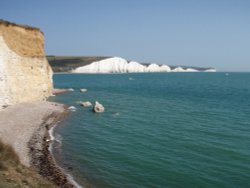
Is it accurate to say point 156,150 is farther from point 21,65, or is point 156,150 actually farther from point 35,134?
point 21,65

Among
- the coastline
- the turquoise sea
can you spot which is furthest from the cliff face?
the turquoise sea

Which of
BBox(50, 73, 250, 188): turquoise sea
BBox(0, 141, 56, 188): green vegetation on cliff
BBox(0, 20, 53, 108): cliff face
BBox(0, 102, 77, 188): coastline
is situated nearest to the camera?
BBox(0, 141, 56, 188): green vegetation on cliff

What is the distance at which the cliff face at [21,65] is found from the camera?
116 feet

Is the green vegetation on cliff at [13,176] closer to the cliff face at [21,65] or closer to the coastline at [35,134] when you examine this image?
the coastline at [35,134]

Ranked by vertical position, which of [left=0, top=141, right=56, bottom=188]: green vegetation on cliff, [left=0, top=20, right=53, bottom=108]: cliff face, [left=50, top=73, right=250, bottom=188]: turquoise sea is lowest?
[left=50, top=73, right=250, bottom=188]: turquoise sea

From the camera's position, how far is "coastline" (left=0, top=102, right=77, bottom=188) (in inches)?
730

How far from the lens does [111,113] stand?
40.9 metres

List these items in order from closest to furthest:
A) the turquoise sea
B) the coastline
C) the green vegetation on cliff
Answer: the green vegetation on cliff
the turquoise sea
the coastline

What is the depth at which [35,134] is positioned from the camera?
2681cm

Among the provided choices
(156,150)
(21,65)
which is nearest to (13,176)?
(156,150)

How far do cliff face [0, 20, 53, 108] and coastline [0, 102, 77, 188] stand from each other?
1964 mm

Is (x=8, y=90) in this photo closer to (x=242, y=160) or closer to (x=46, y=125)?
(x=46, y=125)

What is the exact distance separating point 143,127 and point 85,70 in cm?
15767

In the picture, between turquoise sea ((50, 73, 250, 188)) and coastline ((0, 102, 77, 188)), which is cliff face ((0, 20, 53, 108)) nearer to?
coastline ((0, 102, 77, 188))
